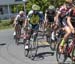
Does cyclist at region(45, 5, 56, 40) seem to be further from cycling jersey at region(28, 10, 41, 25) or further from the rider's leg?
the rider's leg

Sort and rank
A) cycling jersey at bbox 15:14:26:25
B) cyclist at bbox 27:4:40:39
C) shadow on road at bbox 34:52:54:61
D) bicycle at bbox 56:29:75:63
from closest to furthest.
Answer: bicycle at bbox 56:29:75:63 → shadow on road at bbox 34:52:54:61 → cyclist at bbox 27:4:40:39 → cycling jersey at bbox 15:14:26:25

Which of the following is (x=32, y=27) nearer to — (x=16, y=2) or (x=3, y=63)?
(x=3, y=63)

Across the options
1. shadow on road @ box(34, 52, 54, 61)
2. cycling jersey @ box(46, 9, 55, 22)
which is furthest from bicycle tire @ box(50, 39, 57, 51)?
cycling jersey @ box(46, 9, 55, 22)

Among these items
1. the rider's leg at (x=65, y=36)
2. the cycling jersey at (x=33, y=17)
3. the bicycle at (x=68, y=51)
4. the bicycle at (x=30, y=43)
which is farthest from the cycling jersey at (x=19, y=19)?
the rider's leg at (x=65, y=36)

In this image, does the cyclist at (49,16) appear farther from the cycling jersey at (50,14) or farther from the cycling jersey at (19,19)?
the cycling jersey at (19,19)

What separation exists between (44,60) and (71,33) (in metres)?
2.54

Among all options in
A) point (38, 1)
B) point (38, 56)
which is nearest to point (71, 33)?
point (38, 56)

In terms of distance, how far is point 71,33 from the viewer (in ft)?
32.7

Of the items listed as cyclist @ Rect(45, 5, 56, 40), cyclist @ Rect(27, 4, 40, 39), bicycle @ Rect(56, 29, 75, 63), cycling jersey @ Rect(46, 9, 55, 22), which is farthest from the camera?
cycling jersey @ Rect(46, 9, 55, 22)

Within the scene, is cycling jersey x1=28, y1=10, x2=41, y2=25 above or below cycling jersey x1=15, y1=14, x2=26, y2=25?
above

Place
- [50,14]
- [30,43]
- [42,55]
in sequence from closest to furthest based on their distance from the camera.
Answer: [30,43]
[42,55]
[50,14]

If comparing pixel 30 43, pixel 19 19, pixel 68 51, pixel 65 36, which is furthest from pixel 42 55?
pixel 19 19

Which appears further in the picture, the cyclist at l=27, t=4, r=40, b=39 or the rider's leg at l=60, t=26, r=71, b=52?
the cyclist at l=27, t=4, r=40, b=39

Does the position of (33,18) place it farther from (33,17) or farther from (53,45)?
(53,45)
